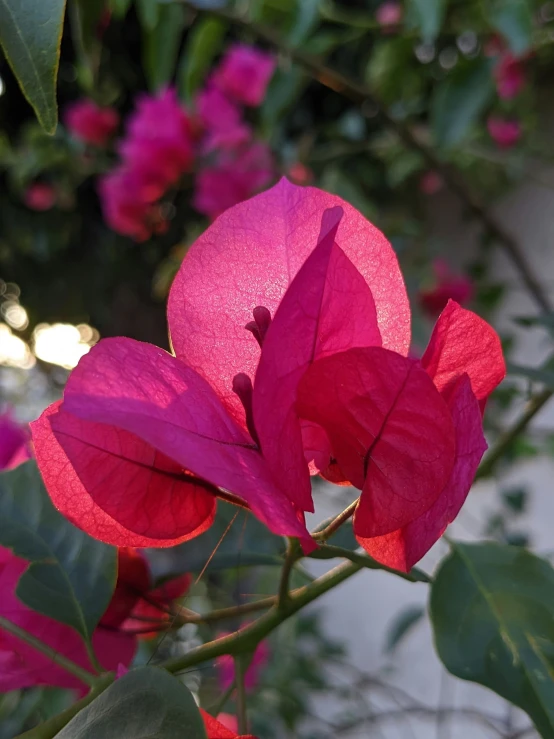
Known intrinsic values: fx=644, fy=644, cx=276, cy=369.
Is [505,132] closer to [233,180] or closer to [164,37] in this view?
[233,180]

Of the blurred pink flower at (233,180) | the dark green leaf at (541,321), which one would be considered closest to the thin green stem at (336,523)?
the dark green leaf at (541,321)

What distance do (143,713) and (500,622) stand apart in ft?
0.57

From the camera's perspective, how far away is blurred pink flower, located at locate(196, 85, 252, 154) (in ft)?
3.99

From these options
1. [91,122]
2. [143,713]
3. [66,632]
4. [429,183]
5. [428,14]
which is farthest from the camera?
[429,183]

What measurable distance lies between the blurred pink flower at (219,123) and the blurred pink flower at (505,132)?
0.70 meters

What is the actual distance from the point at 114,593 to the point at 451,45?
55.0 inches

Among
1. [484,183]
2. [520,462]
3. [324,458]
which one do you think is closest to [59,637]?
[324,458]

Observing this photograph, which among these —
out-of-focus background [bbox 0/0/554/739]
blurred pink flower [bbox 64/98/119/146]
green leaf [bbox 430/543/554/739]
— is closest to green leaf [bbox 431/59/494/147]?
out-of-focus background [bbox 0/0/554/739]

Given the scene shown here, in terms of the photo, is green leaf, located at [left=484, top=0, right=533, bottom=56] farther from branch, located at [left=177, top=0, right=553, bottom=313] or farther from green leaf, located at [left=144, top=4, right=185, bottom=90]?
green leaf, located at [left=144, top=4, right=185, bottom=90]

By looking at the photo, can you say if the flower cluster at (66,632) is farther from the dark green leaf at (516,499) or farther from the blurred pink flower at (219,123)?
the dark green leaf at (516,499)

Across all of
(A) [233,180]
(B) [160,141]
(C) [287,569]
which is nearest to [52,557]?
(C) [287,569]

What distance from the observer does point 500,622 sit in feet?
0.96

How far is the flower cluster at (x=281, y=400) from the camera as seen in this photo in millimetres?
200

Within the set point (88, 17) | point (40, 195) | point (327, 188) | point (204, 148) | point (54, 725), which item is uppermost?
point (88, 17)
